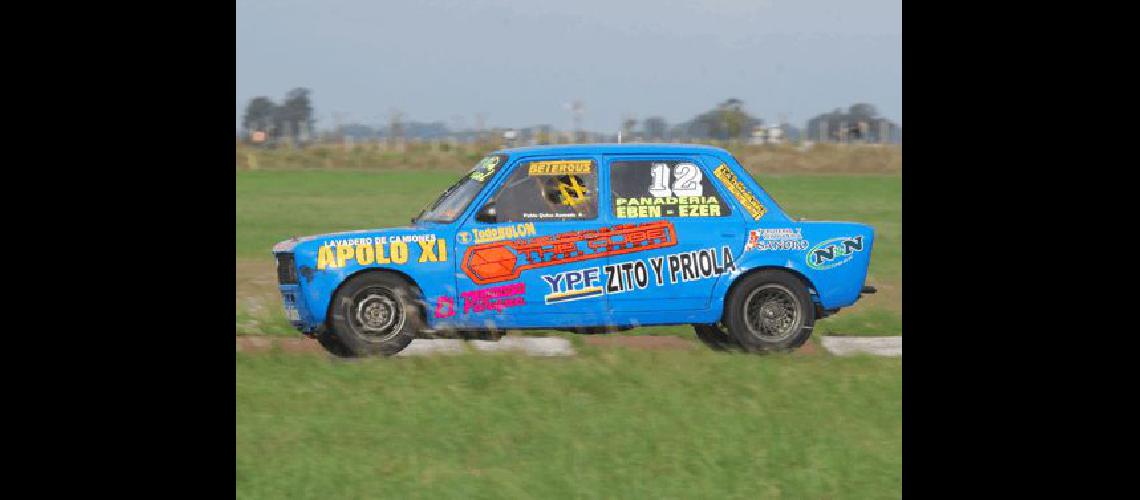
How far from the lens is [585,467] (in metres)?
7.19

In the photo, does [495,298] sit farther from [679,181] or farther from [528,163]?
[679,181]

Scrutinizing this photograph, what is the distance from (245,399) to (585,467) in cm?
280

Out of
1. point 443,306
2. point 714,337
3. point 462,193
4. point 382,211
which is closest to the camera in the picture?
point 443,306

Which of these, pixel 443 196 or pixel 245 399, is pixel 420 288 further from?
pixel 245 399

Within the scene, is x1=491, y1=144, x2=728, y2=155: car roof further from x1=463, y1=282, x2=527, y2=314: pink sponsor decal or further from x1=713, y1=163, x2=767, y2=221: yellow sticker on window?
x1=463, y1=282, x2=527, y2=314: pink sponsor decal

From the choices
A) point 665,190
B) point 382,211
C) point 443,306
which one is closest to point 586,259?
point 665,190

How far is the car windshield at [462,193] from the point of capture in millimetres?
11406

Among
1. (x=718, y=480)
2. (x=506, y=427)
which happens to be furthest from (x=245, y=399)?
(x=718, y=480)

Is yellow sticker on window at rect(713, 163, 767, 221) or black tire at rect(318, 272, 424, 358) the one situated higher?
yellow sticker on window at rect(713, 163, 767, 221)

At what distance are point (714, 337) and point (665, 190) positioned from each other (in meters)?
1.66

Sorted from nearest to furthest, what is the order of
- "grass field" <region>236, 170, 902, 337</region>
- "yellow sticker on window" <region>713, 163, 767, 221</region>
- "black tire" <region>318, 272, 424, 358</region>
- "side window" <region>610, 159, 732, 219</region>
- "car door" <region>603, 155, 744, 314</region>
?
"black tire" <region>318, 272, 424, 358</region> < "car door" <region>603, 155, 744, 314</region> < "side window" <region>610, 159, 732, 219</region> < "yellow sticker on window" <region>713, 163, 767, 221</region> < "grass field" <region>236, 170, 902, 337</region>

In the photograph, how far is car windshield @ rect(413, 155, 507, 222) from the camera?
1141cm

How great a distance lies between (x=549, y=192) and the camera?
11.4 m

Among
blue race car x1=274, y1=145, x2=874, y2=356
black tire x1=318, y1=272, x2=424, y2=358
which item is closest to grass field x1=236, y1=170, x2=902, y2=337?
blue race car x1=274, y1=145, x2=874, y2=356
